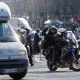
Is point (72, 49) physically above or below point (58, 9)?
above

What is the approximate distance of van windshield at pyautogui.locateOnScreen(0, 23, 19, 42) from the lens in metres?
16.6

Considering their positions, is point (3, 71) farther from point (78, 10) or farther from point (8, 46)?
point (78, 10)

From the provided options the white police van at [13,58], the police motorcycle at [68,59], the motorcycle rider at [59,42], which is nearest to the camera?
the white police van at [13,58]

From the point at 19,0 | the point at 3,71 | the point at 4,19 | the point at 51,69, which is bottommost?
the point at 19,0

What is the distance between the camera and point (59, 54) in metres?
20.8

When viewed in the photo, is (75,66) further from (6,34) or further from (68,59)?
(6,34)

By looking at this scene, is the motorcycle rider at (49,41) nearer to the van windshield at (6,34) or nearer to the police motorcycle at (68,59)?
the police motorcycle at (68,59)

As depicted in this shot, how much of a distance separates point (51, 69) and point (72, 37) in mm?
1601

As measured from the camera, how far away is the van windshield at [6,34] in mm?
16641

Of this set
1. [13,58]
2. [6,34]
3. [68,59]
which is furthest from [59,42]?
[13,58]

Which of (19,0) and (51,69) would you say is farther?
(19,0)

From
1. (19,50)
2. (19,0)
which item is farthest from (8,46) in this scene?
(19,0)

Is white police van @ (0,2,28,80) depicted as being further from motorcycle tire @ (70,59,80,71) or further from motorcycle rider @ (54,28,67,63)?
motorcycle tire @ (70,59,80,71)

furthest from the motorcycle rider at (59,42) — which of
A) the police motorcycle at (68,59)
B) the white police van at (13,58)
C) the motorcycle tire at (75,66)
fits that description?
the white police van at (13,58)
